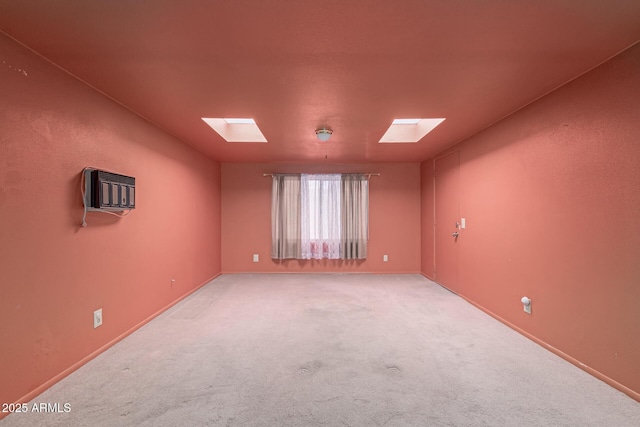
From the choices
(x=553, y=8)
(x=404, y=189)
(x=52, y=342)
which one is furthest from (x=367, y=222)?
(x=52, y=342)

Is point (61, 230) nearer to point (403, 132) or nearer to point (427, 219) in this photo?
point (403, 132)

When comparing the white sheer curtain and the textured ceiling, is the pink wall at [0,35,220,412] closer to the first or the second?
the textured ceiling

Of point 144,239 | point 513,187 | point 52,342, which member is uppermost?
point 513,187

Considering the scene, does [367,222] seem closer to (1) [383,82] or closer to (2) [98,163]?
(1) [383,82]

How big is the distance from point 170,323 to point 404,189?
14.1 ft

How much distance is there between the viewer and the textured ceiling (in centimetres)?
130

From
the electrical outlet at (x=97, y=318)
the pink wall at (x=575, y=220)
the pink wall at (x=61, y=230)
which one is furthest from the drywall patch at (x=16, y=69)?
the pink wall at (x=575, y=220)

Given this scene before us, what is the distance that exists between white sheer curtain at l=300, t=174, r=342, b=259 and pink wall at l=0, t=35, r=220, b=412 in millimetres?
2551

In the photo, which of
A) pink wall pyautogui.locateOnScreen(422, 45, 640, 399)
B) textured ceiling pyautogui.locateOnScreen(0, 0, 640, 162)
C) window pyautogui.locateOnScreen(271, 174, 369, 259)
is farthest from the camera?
window pyautogui.locateOnScreen(271, 174, 369, 259)

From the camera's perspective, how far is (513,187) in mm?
2652

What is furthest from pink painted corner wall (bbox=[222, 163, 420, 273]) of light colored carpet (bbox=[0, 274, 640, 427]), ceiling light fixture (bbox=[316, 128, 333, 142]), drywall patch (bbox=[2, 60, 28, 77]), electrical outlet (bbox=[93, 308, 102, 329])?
drywall patch (bbox=[2, 60, 28, 77])

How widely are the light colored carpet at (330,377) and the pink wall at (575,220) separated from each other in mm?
240

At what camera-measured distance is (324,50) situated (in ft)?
5.33

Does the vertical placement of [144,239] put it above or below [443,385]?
above
